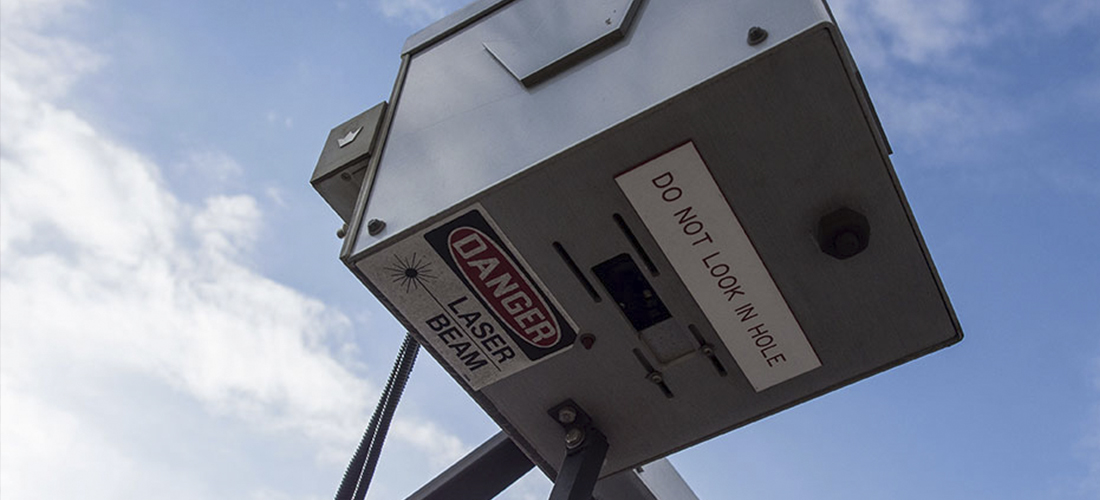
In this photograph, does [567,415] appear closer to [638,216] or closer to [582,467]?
[582,467]

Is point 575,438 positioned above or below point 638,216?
below

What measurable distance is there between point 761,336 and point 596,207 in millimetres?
375

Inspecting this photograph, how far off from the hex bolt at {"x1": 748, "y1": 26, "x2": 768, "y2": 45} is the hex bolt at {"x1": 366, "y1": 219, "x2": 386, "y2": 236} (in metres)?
0.62

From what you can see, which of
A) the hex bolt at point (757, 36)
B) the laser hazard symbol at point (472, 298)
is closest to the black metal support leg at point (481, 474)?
the laser hazard symbol at point (472, 298)

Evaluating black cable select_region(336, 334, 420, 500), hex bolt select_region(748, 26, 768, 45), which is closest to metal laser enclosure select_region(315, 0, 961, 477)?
hex bolt select_region(748, 26, 768, 45)

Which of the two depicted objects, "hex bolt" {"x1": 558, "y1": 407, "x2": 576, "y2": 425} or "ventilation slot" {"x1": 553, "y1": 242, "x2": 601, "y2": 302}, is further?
"hex bolt" {"x1": 558, "y1": 407, "x2": 576, "y2": 425}

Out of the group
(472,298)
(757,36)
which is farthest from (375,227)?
(757,36)

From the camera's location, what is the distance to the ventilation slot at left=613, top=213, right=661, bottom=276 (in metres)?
1.61

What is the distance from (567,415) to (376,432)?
1.41 ft

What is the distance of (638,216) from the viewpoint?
62.8 inches

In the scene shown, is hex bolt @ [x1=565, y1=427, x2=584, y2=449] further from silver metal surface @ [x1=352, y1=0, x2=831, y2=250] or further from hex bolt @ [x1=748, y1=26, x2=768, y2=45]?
hex bolt @ [x1=748, y1=26, x2=768, y2=45]

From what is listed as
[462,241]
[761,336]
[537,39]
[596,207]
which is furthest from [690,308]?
[537,39]

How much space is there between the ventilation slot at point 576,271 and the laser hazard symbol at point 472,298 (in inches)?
2.4

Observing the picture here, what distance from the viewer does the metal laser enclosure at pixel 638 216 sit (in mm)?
1482
